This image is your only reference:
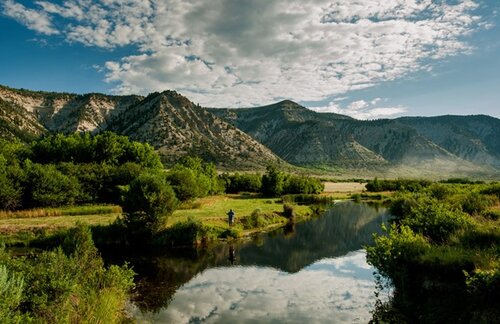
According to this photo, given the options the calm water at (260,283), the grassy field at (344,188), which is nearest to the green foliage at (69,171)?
the calm water at (260,283)

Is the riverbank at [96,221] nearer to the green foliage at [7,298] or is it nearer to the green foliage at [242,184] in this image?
the green foliage at [7,298]

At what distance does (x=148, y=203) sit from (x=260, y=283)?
1710 centimetres

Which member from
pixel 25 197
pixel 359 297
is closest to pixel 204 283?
pixel 359 297

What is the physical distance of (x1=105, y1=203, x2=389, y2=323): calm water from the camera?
82.2 feet

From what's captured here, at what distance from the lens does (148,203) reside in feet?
141

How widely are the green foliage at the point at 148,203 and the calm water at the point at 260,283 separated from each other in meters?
4.51

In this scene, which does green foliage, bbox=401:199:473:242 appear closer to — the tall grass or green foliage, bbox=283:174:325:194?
the tall grass

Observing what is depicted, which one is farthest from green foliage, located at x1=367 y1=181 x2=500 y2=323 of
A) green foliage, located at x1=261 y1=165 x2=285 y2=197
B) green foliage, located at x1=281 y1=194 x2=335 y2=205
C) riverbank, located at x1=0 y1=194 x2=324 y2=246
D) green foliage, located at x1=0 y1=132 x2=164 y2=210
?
green foliage, located at x1=261 y1=165 x2=285 y2=197

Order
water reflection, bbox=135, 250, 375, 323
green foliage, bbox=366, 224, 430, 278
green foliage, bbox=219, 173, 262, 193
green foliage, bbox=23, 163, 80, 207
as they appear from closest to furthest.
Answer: green foliage, bbox=366, 224, 430, 278 < water reflection, bbox=135, 250, 375, 323 < green foliage, bbox=23, 163, 80, 207 < green foliage, bbox=219, 173, 262, 193

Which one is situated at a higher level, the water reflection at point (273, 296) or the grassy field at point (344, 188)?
the grassy field at point (344, 188)

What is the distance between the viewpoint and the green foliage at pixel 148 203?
43.3 m

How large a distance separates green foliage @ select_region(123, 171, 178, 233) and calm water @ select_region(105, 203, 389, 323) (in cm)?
451

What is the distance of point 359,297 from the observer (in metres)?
28.4

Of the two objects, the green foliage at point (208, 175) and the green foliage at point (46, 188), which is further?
the green foliage at point (208, 175)
